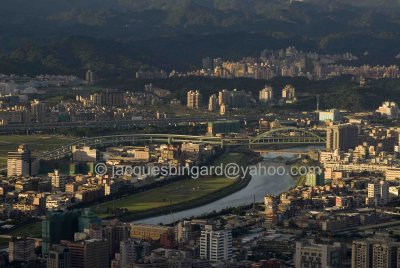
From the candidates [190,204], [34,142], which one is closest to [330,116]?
[34,142]

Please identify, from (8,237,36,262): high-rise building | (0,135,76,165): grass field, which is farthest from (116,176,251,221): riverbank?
(0,135,76,165): grass field

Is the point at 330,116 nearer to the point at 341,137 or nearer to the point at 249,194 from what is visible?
the point at 341,137

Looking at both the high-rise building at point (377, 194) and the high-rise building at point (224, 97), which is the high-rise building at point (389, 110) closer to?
the high-rise building at point (224, 97)

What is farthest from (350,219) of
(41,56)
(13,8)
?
(13,8)

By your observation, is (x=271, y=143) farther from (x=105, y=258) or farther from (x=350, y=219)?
(x=105, y=258)

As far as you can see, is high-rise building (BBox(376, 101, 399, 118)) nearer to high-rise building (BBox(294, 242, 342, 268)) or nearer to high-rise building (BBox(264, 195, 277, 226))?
high-rise building (BBox(264, 195, 277, 226))

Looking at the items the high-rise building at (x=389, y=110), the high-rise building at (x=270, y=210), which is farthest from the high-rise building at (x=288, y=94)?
the high-rise building at (x=270, y=210)

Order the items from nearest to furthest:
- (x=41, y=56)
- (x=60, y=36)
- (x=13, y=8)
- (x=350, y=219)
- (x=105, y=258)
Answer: (x=105, y=258), (x=350, y=219), (x=41, y=56), (x=60, y=36), (x=13, y=8)
